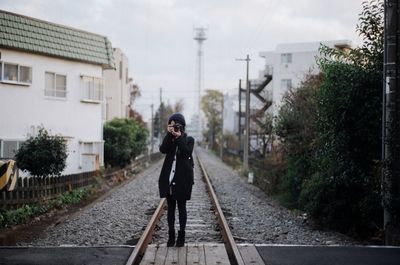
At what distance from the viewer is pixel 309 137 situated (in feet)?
54.3

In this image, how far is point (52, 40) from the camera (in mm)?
24172

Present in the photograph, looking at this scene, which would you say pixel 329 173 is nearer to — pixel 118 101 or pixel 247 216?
pixel 247 216

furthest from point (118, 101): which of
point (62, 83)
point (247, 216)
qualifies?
point (247, 216)

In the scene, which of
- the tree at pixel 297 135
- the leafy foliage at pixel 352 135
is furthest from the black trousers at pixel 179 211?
the tree at pixel 297 135

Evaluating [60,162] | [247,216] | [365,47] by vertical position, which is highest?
[365,47]

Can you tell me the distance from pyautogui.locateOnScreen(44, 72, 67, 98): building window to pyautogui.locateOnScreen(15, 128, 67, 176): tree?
7.29 m

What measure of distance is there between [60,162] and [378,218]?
412 inches

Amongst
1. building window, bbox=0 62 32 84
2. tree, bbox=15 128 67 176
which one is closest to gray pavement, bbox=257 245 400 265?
tree, bbox=15 128 67 176

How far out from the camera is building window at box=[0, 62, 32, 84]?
21.8 m

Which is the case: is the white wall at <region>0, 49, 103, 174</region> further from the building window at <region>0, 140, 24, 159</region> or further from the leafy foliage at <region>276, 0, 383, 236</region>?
the leafy foliage at <region>276, 0, 383, 236</region>

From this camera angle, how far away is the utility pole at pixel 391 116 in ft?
30.2

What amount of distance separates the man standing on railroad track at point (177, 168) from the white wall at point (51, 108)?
15632 millimetres

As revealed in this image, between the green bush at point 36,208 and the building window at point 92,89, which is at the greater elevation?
the building window at point 92,89

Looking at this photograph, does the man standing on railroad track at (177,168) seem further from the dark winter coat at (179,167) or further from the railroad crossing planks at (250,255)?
Answer: the railroad crossing planks at (250,255)
